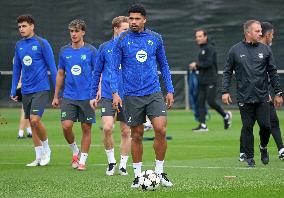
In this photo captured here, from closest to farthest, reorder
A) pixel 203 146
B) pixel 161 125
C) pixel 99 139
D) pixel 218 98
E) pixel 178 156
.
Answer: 1. pixel 161 125
2. pixel 178 156
3. pixel 203 146
4. pixel 99 139
5. pixel 218 98

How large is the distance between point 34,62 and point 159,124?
4366mm

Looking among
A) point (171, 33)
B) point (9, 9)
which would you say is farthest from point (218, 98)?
point (9, 9)

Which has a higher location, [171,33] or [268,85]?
[268,85]

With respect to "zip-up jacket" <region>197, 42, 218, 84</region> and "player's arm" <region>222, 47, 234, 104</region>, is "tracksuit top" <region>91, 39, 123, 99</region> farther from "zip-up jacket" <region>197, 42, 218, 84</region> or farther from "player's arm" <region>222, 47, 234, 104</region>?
"zip-up jacket" <region>197, 42, 218, 84</region>

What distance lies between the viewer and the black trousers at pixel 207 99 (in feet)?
80.9

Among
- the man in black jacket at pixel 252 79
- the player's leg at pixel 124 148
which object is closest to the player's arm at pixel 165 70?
the player's leg at pixel 124 148

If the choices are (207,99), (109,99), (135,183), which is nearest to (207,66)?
(207,99)

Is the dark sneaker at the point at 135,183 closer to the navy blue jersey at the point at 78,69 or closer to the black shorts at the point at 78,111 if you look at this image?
the black shorts at the point at 78,111

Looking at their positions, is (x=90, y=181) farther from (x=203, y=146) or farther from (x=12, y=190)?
(x=203, y=146)

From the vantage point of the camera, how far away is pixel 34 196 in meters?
→ 11.9

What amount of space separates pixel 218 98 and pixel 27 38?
15953mm

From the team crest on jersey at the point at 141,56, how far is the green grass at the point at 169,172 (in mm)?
1664

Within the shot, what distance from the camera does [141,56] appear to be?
12.9 m

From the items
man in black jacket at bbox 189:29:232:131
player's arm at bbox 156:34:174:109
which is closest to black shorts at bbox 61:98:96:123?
player's arm at bbox 156:34:174:109
